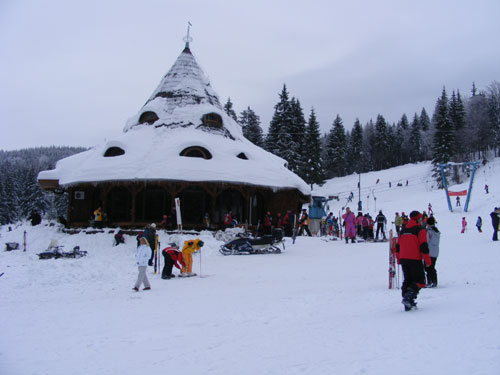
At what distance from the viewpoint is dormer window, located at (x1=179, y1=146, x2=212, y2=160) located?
75.4 feet

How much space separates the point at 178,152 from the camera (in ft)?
73.8

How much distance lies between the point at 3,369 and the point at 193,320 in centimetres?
280

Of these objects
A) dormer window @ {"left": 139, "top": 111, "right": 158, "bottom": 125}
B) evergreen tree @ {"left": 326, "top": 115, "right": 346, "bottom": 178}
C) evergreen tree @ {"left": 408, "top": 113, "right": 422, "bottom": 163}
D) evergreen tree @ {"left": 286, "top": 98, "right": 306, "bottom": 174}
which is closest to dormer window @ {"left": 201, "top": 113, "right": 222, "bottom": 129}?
dormer window @ {"left": 139, "top": 111, "right": 158, "bottom": 125}

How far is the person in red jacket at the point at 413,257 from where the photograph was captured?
6547mm

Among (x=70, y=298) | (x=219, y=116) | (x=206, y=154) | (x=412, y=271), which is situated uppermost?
(x=219, y=116)

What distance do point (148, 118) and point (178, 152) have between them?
630cm

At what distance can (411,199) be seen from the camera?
→ 1662 inches

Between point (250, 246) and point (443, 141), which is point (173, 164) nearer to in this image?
point (250, 246)

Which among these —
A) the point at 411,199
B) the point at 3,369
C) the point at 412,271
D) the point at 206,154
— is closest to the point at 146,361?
the point at 3,369

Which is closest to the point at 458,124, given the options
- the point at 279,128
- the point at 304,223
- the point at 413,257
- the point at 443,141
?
the point at 443,141

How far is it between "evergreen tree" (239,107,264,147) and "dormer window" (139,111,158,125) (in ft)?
89.4

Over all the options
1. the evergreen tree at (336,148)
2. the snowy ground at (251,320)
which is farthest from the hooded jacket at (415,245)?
the evergreen tree at (336,148)

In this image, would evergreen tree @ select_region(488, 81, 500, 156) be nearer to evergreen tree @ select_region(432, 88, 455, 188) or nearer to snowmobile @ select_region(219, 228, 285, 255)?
evergreen tree @ select_region(432, 88, 455, 188)

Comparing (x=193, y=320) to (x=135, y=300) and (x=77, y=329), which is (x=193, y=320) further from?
(x=135, y=300)
